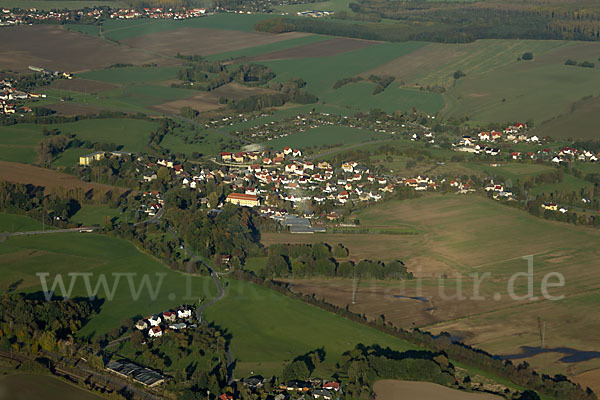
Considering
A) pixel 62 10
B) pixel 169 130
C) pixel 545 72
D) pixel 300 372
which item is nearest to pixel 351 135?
pixel 169 130

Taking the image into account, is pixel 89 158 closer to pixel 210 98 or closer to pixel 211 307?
pixel 210 98

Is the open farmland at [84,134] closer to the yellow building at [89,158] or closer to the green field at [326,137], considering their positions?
the yellow building at [89,158]

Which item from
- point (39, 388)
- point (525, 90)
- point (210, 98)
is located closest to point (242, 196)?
point (39, 388)

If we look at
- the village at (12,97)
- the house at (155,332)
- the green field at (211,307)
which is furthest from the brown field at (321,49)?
the house at (155,332)

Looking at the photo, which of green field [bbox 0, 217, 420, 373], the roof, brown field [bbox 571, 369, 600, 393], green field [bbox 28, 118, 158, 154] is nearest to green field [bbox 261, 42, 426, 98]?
green field [bbox 28, 118, 158, 154]

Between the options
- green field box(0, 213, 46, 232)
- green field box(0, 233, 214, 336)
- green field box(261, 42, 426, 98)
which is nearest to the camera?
green field box(0, 233, 214, 336)

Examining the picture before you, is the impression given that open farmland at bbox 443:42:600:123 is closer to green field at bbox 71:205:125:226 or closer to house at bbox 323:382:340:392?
green field at bbox 71:205:125:226
